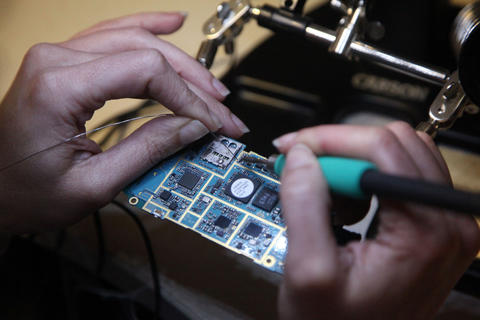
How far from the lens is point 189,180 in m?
0.68

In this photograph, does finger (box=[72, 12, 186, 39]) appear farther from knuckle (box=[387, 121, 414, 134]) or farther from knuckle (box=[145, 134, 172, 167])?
knuckle (box=[387, 121, 414, 134])

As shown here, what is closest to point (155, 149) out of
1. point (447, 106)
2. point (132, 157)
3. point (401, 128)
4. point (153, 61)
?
point (132, 157)

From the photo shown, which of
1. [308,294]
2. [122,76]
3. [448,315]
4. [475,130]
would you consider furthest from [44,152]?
[475,130]

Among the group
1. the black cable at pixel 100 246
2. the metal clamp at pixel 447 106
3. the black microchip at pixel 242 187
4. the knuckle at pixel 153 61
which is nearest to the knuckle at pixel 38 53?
the knuckle at pixel 153 61

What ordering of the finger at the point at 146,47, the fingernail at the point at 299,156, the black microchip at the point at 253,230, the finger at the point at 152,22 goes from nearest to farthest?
the fingernail at the point at 299,156 → the black microchip at the point at 253,230 → the finger at the point at 146,47 → the finger at the point at 152,22

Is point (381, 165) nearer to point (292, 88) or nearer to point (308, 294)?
point (308, 294)

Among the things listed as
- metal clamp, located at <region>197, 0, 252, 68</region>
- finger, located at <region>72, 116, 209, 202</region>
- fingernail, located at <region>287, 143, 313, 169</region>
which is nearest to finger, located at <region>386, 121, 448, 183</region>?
fingernail, located at <region>287, 143, 313, 169</region>

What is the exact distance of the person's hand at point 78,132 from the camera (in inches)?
27.0

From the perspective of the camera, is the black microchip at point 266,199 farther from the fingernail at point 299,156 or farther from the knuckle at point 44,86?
the knuckle at point 44,86

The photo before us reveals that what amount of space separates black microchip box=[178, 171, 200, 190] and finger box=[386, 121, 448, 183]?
0.31 meters

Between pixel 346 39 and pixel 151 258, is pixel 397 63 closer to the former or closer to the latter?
pixel 346 39

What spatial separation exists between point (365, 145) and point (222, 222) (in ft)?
0.83

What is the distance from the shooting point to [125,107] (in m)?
1.07

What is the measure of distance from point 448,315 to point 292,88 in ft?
1.98
